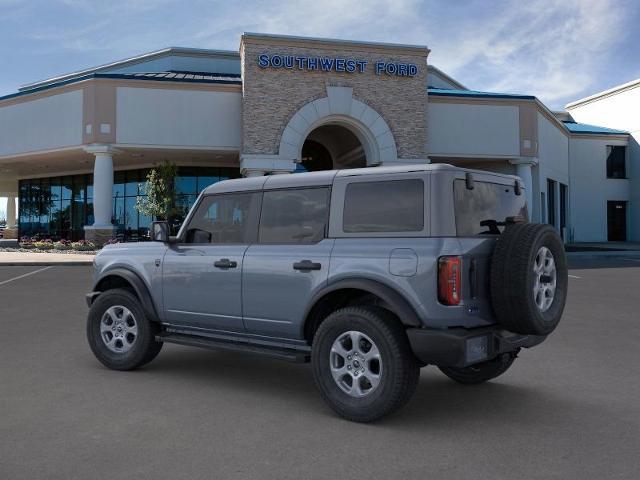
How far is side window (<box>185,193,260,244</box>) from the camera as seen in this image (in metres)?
5.56

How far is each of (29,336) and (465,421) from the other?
6.13 m

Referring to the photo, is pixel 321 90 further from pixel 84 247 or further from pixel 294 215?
pixel 294 215

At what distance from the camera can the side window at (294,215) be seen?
512cm

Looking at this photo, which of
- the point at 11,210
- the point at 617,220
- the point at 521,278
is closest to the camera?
the point at 521,278

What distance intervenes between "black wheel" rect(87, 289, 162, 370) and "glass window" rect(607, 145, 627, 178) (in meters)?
43.8

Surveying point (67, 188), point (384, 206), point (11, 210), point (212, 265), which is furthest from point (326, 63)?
point (11, 210)

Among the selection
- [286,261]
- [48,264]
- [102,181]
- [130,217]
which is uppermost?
[102,181]

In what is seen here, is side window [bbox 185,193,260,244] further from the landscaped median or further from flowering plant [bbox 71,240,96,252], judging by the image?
flowering plant [bbox 71,240,96,252]

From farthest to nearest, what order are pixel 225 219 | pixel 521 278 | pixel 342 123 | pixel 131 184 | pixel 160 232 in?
pixel 131 184
pixel 342 123
pixel 160 232
pixel 225 219
pixel 521 278

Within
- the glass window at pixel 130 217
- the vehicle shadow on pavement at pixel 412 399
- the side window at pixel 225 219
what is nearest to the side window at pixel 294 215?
the side window at pixel 225 219

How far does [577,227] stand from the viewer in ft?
139

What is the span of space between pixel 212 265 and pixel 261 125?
898 inches

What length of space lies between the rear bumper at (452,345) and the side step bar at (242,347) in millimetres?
1094

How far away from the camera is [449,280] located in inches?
169
